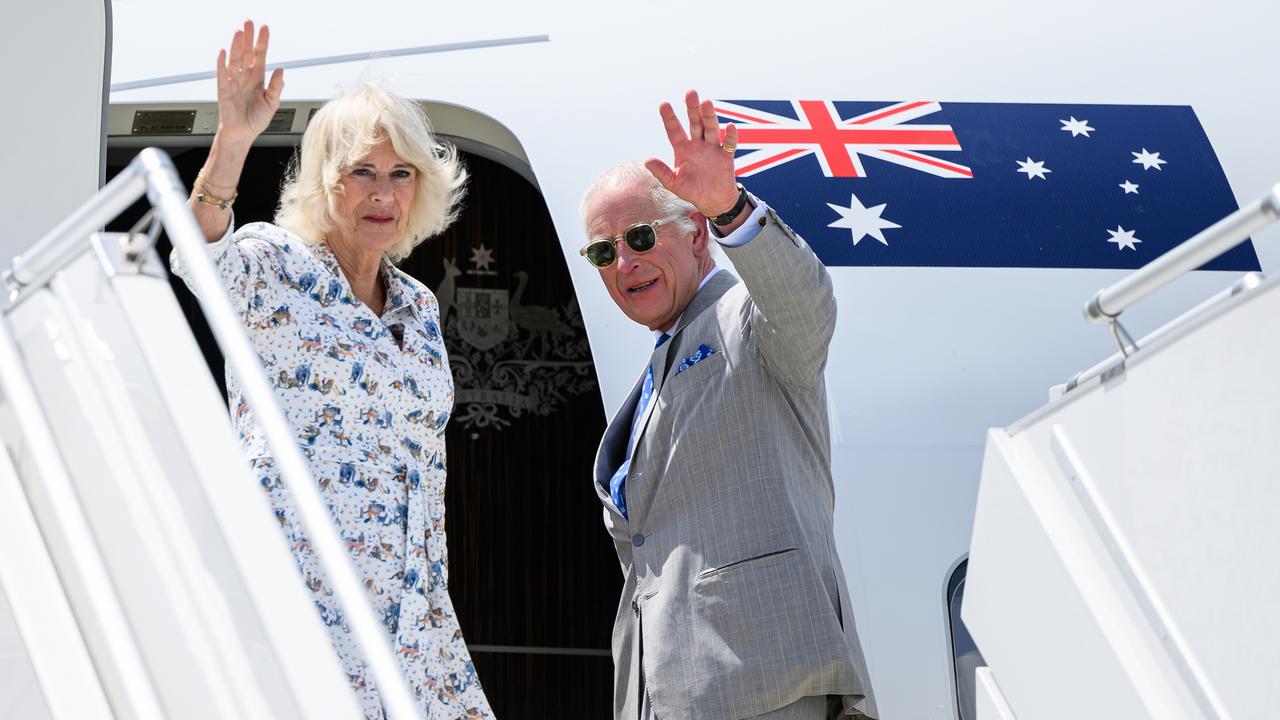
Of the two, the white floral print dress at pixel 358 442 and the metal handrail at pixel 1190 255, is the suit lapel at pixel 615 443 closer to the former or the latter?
the white floral print dress at pixel 358 442

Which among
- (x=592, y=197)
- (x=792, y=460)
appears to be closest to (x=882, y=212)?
(x=592, y=197)

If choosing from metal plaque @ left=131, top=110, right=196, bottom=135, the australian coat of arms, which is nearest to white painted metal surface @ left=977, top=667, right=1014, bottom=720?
metal plaque @ left=131, top=110, right=196, bottom=135

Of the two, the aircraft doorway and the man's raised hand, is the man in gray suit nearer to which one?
the man's raised hand

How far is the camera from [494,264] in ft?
16.9

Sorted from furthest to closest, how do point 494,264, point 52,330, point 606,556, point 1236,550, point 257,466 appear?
point 606,556
point 494,264
point 257,466
point 1236,550
point 52,330

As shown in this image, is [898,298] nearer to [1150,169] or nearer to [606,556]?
[1150,169]

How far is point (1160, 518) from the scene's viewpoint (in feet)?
6.27

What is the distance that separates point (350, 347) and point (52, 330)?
905mm

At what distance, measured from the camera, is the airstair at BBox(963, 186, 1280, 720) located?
5.94ft

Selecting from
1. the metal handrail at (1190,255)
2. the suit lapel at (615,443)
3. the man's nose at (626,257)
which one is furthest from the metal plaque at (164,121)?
the metal handrail at (1190,255)

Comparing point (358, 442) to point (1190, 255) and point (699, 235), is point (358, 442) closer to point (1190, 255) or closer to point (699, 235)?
point (699, 235)

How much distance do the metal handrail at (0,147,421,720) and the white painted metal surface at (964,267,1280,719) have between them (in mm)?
1024

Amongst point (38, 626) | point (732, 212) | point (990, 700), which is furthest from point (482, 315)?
point (38, 626)

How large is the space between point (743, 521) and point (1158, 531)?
78cm
